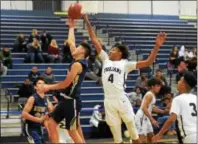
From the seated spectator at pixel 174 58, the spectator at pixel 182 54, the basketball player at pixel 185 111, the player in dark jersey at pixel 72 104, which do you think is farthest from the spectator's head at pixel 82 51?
the seated spectator at pixel 174 58

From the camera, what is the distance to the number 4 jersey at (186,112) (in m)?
5.52

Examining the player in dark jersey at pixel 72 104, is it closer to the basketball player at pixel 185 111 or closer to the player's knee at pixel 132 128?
the player's knee at pixel 132 128

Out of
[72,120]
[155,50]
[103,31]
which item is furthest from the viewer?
[103,31]

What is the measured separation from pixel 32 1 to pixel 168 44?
22.8 ft

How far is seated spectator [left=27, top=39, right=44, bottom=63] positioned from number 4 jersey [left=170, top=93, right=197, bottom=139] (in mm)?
12514

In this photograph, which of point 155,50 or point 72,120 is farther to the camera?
point 72,120

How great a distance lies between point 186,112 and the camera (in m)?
5.52

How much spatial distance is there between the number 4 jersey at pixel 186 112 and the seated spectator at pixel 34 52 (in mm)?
12514

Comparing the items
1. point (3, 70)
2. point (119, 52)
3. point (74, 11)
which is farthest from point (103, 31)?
point (119, 52)

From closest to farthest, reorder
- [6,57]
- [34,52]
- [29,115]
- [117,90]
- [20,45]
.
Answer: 1. [29,115]
2. [117,90]
3. [6,57]
4. [34,52]
5. [20,45]

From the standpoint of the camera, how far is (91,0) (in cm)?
2088

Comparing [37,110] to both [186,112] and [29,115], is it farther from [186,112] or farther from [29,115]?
[186,112]

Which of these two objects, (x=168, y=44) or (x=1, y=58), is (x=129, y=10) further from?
(x=1, y=58)

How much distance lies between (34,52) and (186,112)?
42.4 feet
